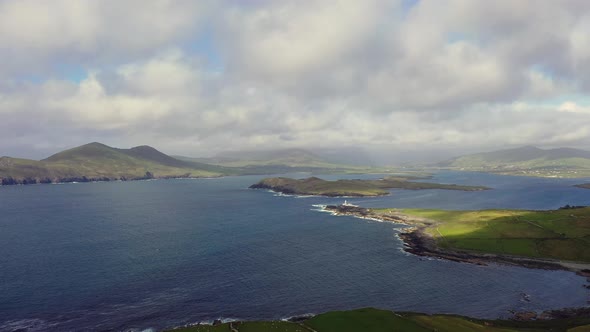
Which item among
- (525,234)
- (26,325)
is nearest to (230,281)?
(26,325)

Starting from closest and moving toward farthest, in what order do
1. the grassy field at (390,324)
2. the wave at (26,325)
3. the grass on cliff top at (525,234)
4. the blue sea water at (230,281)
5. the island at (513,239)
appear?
1. the grassy field at (390,324)
2. the wave at (26,325)
3. the blue sea water at (230,281)
4. the island at (513,239)
5. the grass on cliff top at (525,234)

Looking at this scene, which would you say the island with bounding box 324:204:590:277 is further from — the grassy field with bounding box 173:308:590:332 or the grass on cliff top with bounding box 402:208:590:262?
the grassy field with bounding box 173:308:590:332

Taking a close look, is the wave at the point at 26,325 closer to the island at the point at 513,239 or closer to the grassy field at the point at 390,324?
the grassy field at the point at 390,324

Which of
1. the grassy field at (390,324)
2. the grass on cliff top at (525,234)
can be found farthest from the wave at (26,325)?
the grass on cliff top at (525,234)

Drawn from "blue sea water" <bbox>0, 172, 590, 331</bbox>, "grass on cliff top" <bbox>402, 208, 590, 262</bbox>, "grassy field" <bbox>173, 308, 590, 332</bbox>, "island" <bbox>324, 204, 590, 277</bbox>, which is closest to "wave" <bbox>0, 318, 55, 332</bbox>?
"blue sea water" <bbox>0, 172, 590, 331</bbox>

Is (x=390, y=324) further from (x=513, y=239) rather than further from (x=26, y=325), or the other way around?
(x=513, y=239)

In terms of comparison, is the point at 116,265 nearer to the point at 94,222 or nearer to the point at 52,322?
the point at 52,322
